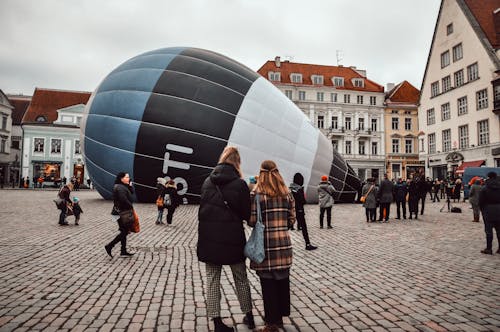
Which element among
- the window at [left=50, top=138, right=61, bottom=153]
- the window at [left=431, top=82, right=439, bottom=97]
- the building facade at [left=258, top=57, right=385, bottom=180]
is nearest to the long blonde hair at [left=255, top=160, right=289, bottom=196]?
the window at [left=431, top=82, right=439, bottom=97]

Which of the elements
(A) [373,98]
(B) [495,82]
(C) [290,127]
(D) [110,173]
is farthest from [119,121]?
(A) [373,98]

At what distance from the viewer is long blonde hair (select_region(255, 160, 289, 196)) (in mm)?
3465

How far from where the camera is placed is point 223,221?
10.9ft

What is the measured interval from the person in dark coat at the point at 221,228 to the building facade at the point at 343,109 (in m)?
48.8

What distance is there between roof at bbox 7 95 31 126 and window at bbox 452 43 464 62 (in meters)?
63.7

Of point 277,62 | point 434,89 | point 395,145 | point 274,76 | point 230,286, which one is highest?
point 277,62

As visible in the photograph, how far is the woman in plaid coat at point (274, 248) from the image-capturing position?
3.36 meters

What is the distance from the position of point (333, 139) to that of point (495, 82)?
2428 cm

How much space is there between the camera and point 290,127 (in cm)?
1538

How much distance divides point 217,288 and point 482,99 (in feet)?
119

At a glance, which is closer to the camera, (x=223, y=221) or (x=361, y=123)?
(x=223, y=221)

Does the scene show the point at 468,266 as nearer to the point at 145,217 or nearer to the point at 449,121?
the point at 145,217

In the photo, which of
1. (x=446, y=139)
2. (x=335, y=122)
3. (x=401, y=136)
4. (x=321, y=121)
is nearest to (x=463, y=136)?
(x=446, y=139)

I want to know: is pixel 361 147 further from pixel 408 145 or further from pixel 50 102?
pixel 50 102
